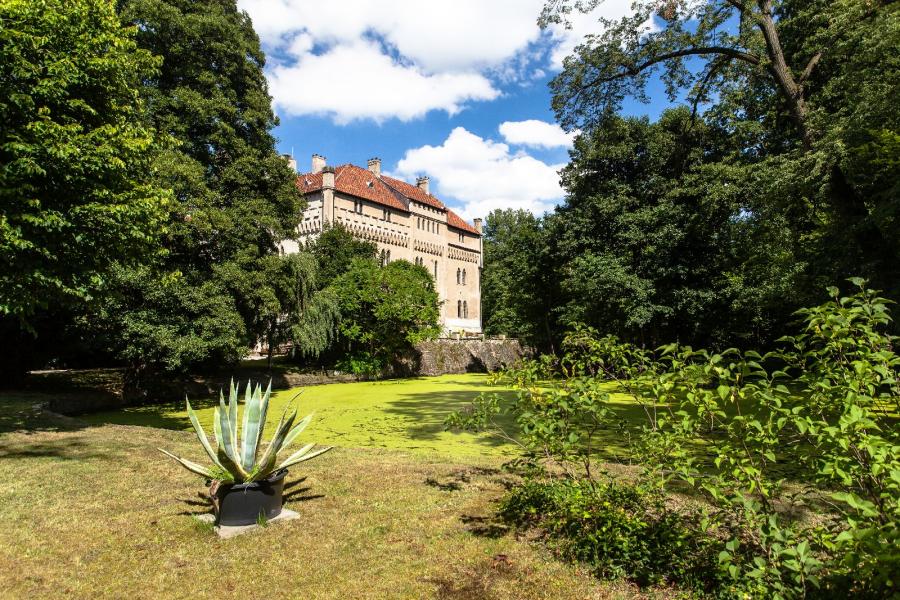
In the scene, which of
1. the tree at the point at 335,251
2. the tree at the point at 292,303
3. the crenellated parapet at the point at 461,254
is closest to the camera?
the tree at the point at 292,303

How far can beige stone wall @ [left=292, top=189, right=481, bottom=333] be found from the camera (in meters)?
38.5

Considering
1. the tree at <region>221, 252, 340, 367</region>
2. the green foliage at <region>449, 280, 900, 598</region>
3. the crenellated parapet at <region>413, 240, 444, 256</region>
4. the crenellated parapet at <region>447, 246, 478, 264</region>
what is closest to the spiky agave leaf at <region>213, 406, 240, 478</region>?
the green foliage at <region>449, 280, 900, 598</region>

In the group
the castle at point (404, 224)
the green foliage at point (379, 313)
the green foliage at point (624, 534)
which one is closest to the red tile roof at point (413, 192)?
the castle at point (404, 224)

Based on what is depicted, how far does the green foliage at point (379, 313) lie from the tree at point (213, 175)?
7289mm

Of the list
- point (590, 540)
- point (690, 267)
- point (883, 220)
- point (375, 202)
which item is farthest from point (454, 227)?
point (590, 540)

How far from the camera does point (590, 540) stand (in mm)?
3695

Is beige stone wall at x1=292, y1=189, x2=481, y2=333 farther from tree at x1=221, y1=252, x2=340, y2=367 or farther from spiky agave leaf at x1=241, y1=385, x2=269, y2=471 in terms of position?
spiky agave leaf at x1=241, y1=385, x2=269, y2=471

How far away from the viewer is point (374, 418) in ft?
42.5

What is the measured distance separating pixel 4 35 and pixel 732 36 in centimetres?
1442

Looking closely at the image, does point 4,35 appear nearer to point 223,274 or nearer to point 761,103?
point 223,274

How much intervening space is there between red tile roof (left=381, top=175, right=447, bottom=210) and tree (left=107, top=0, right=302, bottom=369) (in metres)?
26.0

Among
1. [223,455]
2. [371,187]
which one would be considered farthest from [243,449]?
[371,187]

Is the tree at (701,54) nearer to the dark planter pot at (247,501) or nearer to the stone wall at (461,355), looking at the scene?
the dark planter pot at (247,501)

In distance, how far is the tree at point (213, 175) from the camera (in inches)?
584
